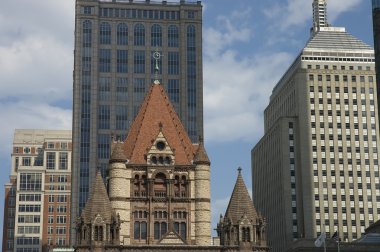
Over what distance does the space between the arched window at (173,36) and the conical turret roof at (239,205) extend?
237ft

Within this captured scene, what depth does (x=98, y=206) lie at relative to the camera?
9281 centimetres

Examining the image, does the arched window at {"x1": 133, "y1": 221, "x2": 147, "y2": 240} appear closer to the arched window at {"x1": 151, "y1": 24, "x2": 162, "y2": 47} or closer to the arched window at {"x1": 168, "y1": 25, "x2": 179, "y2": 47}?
the arched window at {"x1": 151, "y1": 24, "x2": 162, "y2": 47}

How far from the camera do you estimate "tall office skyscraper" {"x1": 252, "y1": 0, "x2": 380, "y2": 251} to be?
16625cm

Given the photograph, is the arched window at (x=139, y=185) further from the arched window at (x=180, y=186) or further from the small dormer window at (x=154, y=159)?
the arched window at (x=180, y=186)

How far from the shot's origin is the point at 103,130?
159125 millimetres

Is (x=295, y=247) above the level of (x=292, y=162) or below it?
below

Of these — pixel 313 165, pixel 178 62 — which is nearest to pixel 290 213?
pixel 313 165

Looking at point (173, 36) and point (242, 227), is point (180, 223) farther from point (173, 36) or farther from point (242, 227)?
point (173, 36)

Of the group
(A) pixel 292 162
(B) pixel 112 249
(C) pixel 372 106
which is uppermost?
(C) pixel 372 106

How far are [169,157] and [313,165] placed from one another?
72.7 m

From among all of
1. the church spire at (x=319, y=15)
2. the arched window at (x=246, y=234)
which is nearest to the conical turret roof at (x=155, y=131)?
the arched window at (x=246, y=234)

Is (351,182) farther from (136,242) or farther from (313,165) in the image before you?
(136,242)

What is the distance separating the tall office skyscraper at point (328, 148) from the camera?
166 m

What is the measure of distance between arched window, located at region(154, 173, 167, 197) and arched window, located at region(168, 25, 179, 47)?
6800cm
